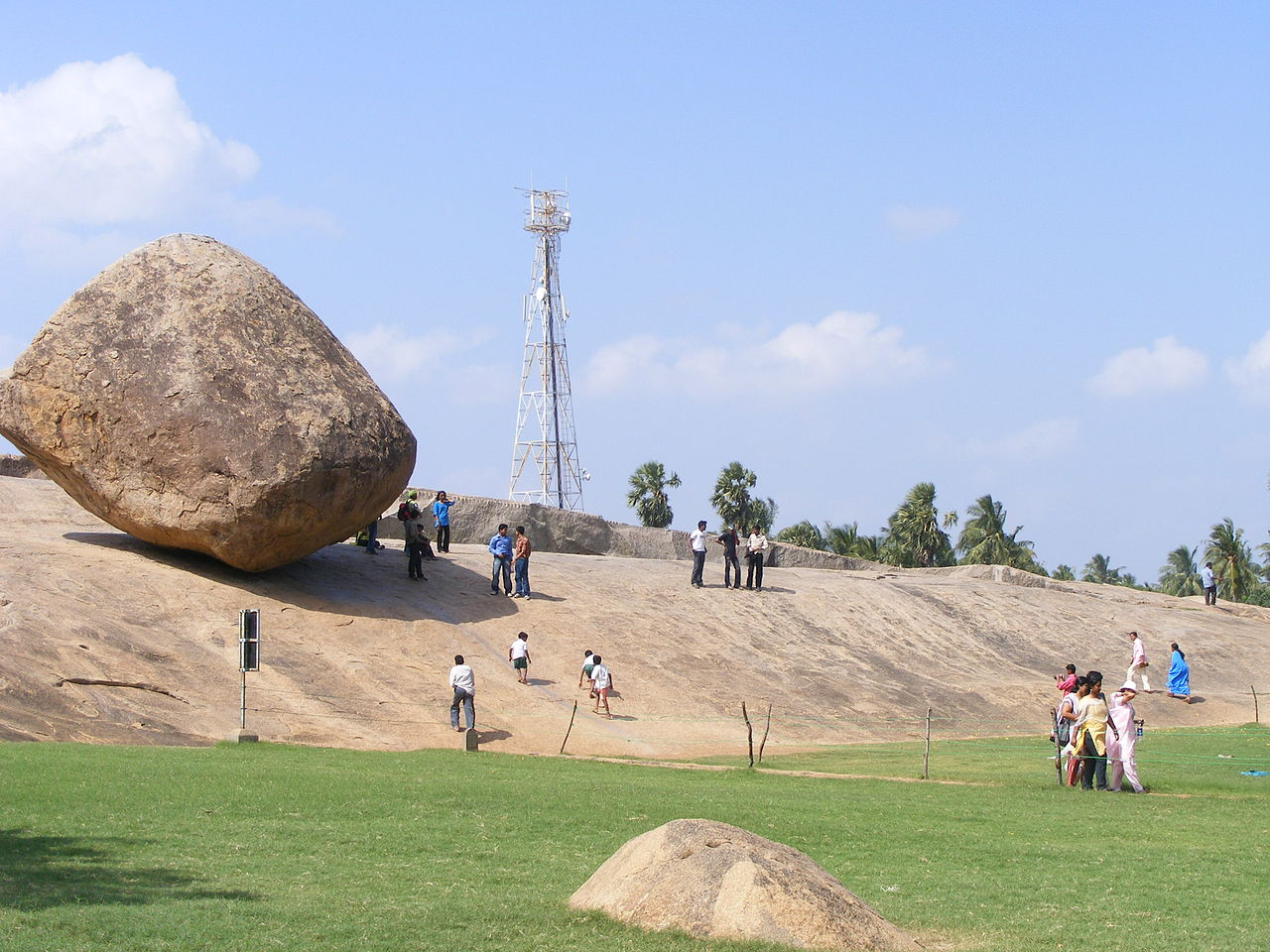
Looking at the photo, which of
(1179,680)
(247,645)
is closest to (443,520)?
(247,645)

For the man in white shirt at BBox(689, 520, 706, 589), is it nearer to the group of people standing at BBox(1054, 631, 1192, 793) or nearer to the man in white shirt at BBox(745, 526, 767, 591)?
the man in white shirt at BBox(745, 526, 767, 591)

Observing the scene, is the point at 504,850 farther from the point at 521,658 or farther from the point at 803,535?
the point at 803,535

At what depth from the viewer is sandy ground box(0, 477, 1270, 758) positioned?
23.3 meters

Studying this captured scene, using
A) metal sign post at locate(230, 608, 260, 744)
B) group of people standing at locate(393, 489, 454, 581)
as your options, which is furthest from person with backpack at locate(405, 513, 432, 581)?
metal sign post at locate(230, 608, 260, 744)

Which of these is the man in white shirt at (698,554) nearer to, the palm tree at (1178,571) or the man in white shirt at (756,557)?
the man in white shirt at (756,557)

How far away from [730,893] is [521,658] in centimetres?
1856

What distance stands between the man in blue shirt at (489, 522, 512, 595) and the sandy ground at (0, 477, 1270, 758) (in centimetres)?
40

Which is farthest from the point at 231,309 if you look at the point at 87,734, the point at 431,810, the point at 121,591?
the point at 431,810

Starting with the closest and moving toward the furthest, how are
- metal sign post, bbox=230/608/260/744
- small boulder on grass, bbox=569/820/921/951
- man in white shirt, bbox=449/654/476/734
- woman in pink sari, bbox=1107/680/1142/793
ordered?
small boulder on grass, bbox=569/820/921/951, woman in pink sari, bbox=1107/680/1142/793, metal sign post, bbox=230/608/260/744, man in white shirt, bbox=449/654/476/734

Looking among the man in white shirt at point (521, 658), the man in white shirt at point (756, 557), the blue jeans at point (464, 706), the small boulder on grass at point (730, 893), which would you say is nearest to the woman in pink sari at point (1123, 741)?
the blue jeans at point (464, 706)

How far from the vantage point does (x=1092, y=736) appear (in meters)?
19.3

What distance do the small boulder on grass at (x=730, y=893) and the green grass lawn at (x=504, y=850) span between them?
21 cm

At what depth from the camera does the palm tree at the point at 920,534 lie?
2689 inches

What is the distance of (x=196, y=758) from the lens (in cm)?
1814
